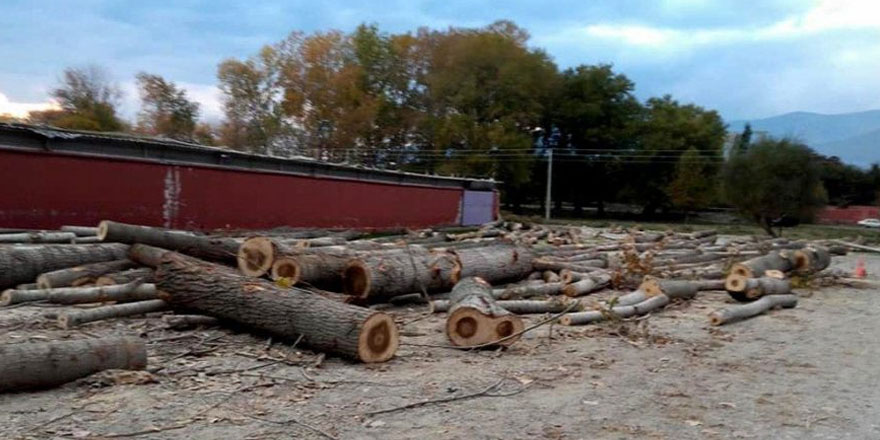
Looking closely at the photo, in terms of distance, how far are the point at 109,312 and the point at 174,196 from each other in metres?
12.3

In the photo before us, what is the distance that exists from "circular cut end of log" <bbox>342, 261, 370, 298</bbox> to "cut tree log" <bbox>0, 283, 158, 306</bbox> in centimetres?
237

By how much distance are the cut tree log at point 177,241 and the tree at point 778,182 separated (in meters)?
25.0

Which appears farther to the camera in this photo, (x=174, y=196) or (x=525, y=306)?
(x=174, y=196)

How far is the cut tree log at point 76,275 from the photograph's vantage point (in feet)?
30.2

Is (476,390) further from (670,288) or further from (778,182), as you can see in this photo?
(778,182)

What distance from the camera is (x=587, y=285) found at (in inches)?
480

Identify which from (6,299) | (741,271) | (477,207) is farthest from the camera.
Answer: (477,207)

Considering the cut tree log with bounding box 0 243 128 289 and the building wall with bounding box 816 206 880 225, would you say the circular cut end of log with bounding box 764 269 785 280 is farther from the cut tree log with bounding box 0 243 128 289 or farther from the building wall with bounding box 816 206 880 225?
the building wall with bounding box 816 206 880 225

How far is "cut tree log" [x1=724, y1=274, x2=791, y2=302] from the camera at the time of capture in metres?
11.6

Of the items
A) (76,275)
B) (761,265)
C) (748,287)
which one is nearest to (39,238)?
(76,275)

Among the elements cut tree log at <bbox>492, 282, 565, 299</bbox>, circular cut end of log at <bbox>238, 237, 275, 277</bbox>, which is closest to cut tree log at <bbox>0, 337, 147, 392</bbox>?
circular cut end of log at <bbox>238, 237, 275, 277</bbox>

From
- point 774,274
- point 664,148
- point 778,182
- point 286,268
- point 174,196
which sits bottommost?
point 774,274

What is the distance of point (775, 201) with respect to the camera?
29031mm

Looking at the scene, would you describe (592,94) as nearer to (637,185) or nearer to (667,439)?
(637,185)
